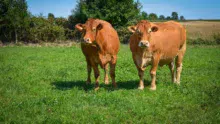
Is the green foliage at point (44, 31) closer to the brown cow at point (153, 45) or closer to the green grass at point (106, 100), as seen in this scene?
the green grass at point (106, 100)

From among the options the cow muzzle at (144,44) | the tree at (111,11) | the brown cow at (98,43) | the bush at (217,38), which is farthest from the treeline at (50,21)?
the cow muzzle at (144,44)

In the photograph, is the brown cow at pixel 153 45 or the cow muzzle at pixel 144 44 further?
the brown cow at pixel 153 45

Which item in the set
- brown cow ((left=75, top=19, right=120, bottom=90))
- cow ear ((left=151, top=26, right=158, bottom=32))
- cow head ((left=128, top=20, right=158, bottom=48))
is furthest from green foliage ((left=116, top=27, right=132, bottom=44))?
cow head ((left=128, top=20, right=158, bottom=48))

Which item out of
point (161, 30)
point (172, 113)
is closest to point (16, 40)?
point (161, 30)

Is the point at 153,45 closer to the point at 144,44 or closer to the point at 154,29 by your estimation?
the point at 154,29

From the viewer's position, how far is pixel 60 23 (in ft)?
113

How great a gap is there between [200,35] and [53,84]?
1029 inches

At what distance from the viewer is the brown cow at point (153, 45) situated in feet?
29.2

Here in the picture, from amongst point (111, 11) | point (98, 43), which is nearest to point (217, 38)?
point (111, 11)

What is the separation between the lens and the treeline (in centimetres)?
3116

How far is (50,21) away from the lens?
3244cm

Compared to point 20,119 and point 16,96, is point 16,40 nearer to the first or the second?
point 16,96

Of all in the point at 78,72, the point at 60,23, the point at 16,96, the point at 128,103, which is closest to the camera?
the point at 128,103

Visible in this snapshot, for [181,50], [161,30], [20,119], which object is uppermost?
[161,30]
